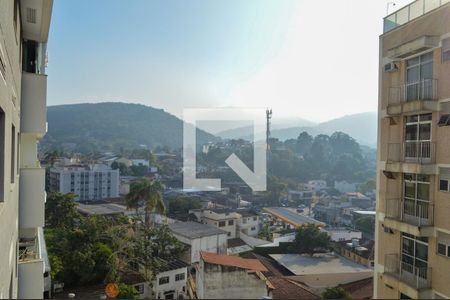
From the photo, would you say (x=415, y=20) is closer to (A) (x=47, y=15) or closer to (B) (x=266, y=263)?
(A) (x=47, y=15)

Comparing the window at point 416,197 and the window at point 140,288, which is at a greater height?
the window at point 416,197

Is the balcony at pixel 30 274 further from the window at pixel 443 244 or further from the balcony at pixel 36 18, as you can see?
the window at pixel 443 244

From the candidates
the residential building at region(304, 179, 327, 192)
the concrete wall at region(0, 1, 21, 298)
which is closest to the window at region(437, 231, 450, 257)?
the concrete wall at region(0, 1, 21, 298)

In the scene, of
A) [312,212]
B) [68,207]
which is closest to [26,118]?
[68,207]

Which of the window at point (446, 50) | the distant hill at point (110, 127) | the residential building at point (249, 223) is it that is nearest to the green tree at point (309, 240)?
the residential building at point (249, 223)

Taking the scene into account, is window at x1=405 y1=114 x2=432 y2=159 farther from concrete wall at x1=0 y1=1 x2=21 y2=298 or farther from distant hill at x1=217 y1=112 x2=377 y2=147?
distant hill at x1=217 y1=112 x2=377 y2=147

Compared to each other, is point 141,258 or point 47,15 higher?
point 47,15

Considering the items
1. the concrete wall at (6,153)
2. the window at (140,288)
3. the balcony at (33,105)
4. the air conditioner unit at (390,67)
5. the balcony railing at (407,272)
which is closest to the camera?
the concrete wall at (6,153)
